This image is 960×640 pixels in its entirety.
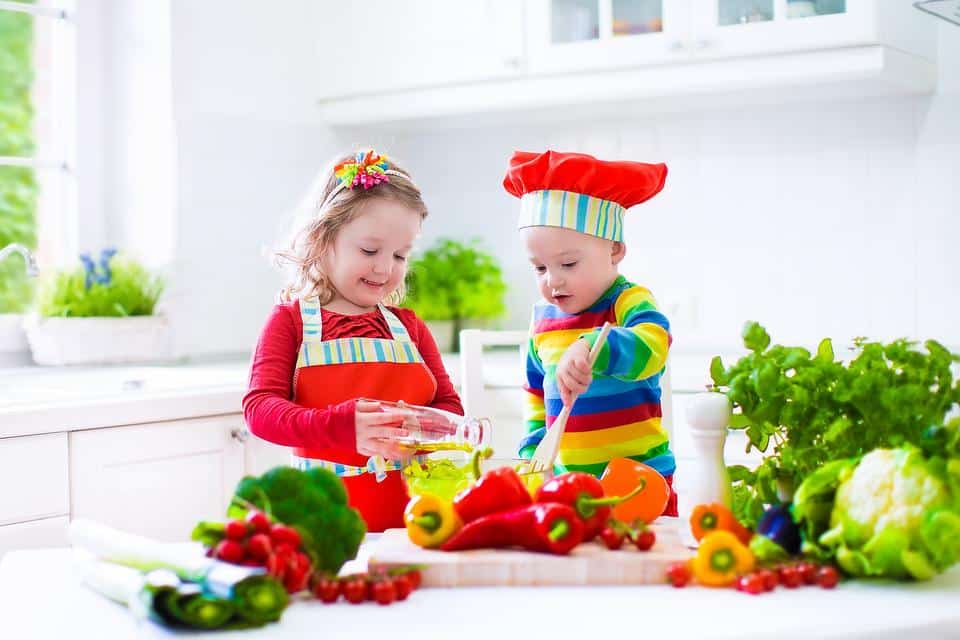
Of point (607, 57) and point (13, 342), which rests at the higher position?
point (607, 57)

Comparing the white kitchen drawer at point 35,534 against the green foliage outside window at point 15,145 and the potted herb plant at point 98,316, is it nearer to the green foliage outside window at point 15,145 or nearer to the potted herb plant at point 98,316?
the potted herb plant at point 98,316

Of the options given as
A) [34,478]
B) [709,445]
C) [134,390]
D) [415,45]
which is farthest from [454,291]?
[709,445]

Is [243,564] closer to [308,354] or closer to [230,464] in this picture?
[308,354]

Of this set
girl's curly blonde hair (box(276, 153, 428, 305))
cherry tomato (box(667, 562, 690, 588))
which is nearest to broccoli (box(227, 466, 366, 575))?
cherry tomato (box(667, 562, 690, 588))

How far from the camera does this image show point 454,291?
332 cm

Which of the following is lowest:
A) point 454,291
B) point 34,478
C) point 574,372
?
point 34,478

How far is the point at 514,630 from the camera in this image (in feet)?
3.13

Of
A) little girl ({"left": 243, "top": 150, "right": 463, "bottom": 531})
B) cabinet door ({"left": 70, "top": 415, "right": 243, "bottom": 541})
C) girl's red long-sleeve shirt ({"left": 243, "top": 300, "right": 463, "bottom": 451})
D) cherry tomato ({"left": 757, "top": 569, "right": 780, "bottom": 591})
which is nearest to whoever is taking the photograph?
cherry tomato ({"left": 757, "top": 569, "right": 780, "bottom": 591})

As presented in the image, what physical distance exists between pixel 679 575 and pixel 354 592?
30 cm

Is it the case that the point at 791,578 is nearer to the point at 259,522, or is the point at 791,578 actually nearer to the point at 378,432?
the point at 259,522

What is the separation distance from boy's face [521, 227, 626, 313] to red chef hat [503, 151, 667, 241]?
0.02 m

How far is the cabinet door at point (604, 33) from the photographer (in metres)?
2.80

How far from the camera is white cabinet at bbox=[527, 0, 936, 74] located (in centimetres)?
263

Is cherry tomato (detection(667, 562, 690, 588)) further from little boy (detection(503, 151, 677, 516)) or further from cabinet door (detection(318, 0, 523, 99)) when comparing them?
cabinet door (detection(318, 0, 523, 99))
